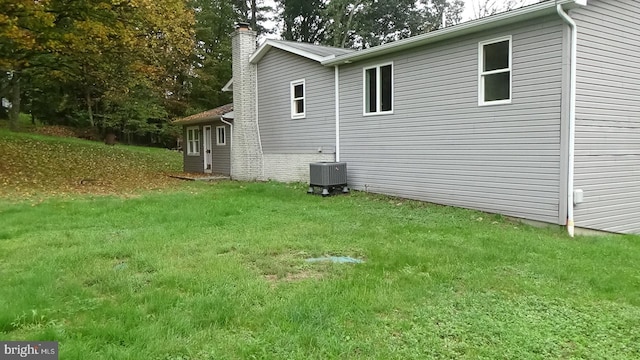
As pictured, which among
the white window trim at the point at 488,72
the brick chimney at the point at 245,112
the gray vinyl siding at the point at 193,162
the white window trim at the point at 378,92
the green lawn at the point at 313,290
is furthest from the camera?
the gray vinyl siding at the point at 193,162

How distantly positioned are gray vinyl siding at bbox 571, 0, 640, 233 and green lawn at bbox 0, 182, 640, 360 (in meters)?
1.20

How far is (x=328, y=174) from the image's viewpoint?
1113 centimetres

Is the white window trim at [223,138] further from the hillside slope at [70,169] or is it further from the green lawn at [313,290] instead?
the green lawn at [313,290]

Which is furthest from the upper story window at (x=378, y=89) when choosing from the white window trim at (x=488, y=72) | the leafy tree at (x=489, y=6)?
the leafy tree at (x=489, y=6)

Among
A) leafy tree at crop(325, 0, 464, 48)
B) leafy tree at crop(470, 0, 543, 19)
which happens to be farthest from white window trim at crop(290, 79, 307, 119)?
leafy tree at crop(325, 0, 464, 48)

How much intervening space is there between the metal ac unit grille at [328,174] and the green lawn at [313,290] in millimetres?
3488

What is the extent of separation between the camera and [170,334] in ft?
Answer: 10.3

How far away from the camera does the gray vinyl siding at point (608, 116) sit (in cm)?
758

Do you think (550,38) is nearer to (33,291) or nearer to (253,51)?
(33,291)

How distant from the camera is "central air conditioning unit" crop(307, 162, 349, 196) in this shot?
11.1 meters

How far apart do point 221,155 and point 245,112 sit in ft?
8.22

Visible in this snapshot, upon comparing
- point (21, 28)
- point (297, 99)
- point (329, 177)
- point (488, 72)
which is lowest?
point (329, 177)

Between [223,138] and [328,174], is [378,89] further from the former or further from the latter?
[223,138]

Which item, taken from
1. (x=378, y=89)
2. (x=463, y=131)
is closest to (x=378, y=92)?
(x=378, y=89)
